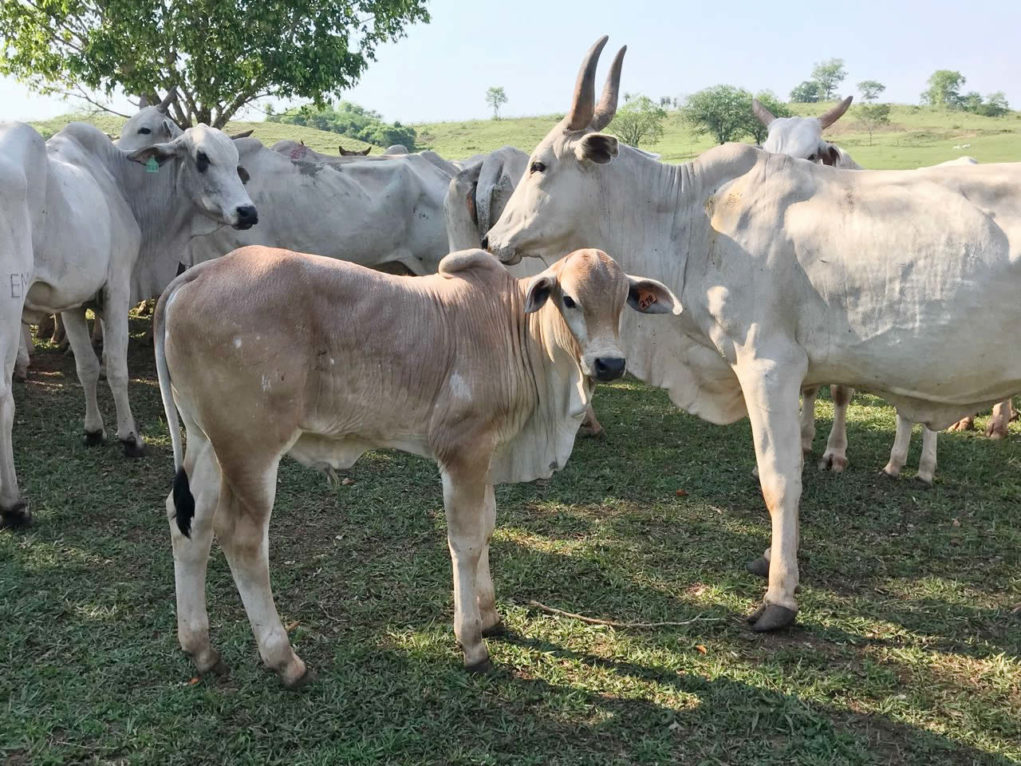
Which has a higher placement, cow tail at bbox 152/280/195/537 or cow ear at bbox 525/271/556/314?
cow ear at bbox 525/271/556/314

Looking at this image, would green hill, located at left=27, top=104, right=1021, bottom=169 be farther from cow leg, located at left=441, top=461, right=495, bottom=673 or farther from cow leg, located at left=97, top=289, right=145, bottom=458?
cow leg, located at left=441, top=461, right=495, bottom=673

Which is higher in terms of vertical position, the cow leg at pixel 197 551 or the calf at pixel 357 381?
the calf at pixel 357 381

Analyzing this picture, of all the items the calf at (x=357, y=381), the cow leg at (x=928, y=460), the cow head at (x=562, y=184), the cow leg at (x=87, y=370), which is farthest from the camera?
the cow leg at (x=87, y=370)

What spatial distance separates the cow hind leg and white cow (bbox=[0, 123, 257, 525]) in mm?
2068

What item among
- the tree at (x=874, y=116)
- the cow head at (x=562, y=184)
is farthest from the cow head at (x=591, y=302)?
the tree at (x=874, y=116)

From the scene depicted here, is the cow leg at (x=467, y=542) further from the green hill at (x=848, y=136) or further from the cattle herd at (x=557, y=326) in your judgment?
the green hill at (x=848, y=136)

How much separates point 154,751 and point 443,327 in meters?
1.71

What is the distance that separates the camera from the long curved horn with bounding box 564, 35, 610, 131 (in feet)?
12.9

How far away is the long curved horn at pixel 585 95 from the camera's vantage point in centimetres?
393

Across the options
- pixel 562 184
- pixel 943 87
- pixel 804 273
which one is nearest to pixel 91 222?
pixel 562 184

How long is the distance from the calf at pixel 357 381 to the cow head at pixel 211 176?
3.21 meters

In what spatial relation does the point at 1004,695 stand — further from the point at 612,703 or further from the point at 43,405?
the point at 43,405

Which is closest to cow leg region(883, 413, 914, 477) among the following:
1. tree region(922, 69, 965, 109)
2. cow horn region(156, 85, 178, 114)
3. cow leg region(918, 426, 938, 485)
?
cow leg region(918, 426, 938, 485)

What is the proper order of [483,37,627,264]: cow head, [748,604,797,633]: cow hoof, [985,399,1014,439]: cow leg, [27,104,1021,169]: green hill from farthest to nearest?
Result: [27,104,1021,169]: green hill → [985,399,1014,439]: cow leg → [483,37,627,264]: cow head → [748,604,797,633]: cow hoof
